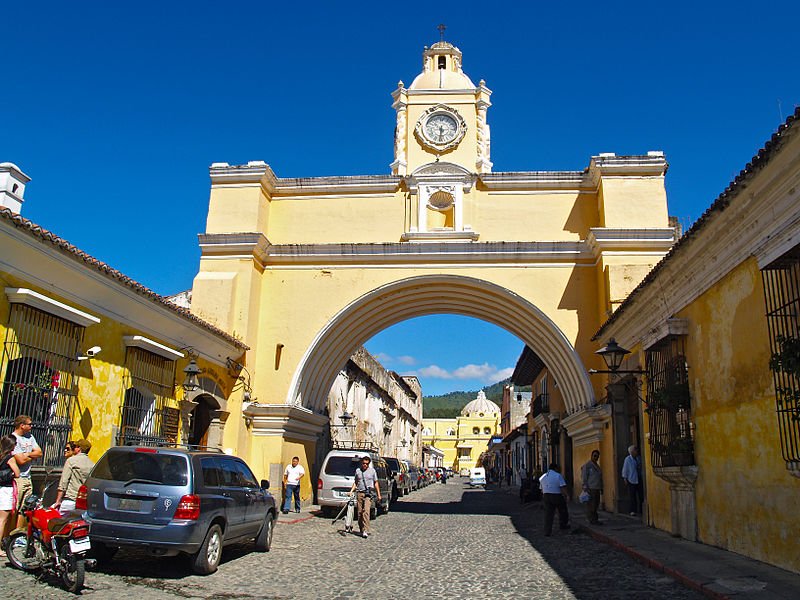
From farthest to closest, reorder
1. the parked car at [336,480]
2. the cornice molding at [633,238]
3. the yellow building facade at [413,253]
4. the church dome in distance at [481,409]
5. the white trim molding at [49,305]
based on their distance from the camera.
→ the church dome in distance at [481,409]
the yellow building facade at [413,253]
the cornice molding at [633,238]
the parked car at [336,480]
the white trim molding at [49,305]

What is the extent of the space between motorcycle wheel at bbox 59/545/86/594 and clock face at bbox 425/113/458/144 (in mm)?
15401

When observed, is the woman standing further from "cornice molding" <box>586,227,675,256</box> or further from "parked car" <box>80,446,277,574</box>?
"cornice molding" <box>586,227,675,256</box>

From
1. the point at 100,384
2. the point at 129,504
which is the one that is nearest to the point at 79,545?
the point at 129,504

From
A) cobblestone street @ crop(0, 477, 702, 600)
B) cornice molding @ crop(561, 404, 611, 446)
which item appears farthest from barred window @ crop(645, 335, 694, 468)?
cornice molding @ crop(561, 404, 611, 446)

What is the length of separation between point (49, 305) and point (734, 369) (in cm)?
898

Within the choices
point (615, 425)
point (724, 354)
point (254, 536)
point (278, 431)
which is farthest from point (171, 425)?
point (724, 354)

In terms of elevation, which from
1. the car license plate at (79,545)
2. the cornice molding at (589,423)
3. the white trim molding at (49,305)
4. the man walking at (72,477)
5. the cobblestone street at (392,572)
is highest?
the white trim molding at (49,305)

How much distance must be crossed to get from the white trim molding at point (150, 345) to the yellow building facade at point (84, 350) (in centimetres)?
2

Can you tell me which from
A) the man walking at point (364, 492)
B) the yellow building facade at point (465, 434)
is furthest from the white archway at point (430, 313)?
the yellow building facade at point (465, 434)

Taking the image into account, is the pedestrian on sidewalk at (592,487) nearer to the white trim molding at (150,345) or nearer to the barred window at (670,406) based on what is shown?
the barred window at (670,406)

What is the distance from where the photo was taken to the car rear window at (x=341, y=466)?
1622 cm

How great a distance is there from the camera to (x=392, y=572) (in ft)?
28.0

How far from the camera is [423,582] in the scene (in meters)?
7.79

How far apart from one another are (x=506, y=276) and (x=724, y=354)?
Result: 9786mm
